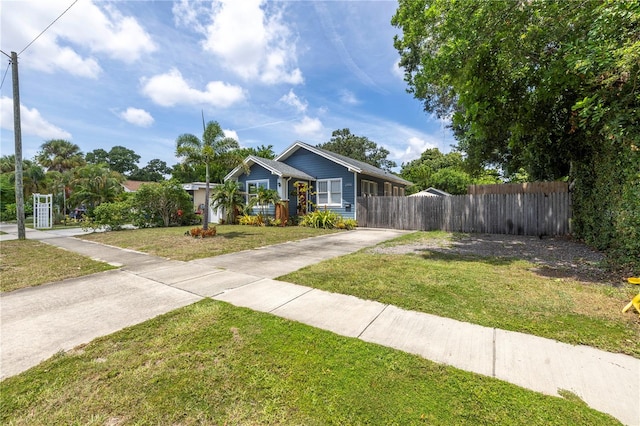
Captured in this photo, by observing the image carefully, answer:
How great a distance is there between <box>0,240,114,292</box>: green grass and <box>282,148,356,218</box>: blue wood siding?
11.7 metres

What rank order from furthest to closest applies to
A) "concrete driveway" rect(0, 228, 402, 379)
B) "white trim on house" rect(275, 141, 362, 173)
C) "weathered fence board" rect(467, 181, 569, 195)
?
"white trim on house" rect(275, 141, 362, 173)
"weathered fence board" rect(467, 181, 569, 195)
"concrete driveway" rect(0, 228, 402, 379)

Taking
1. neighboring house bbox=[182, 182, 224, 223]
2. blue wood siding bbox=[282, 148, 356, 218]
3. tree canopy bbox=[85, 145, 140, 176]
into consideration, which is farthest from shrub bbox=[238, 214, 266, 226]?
tree canopy bbox=[85, 145, 140, 176]

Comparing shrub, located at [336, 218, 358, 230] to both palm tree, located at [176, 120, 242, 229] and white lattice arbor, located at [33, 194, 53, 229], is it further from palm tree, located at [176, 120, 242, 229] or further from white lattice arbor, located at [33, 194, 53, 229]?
white lattice arbor, located at [33, 194, 53, 229]

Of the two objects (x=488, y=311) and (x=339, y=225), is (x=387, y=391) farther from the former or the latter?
(x=339, y=225)

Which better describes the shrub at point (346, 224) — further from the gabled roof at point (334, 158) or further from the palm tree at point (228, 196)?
the palm tree at point (228, 196)

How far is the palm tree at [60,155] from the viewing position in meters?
29.0

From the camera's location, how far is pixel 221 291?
4.27 meters

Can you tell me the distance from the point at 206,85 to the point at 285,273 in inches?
406

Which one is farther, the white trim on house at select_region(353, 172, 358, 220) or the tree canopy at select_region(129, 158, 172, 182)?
the tree canopy at select_region(129, 158, 172, 182)

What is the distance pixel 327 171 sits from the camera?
16.6 meters

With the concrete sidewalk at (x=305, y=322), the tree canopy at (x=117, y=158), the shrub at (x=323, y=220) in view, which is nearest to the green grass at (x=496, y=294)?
the concrete sidewalk at (x=305, y=322)

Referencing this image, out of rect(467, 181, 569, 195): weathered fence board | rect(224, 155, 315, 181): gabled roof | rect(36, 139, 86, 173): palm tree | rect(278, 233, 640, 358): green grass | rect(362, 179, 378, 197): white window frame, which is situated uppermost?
rect(36, 139, 86, 173): palm tree

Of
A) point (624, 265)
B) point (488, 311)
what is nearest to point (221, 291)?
point (488, 311)

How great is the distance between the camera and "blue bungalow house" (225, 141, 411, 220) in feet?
51.5
